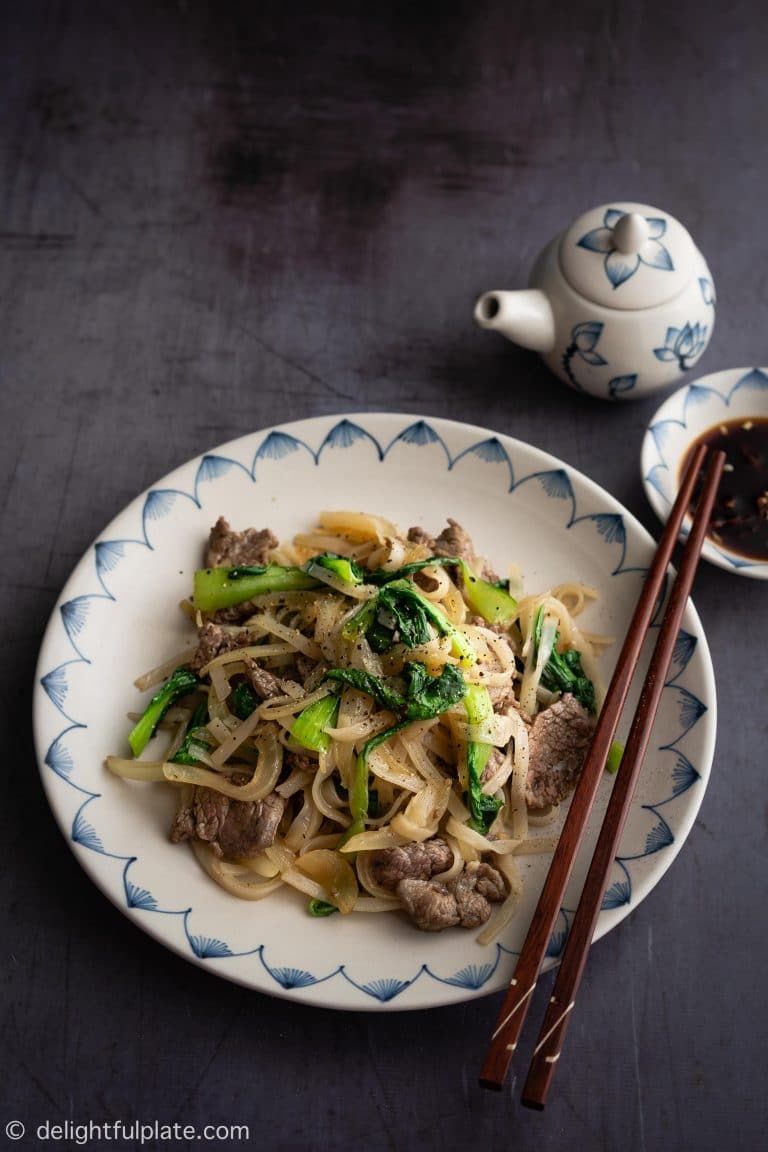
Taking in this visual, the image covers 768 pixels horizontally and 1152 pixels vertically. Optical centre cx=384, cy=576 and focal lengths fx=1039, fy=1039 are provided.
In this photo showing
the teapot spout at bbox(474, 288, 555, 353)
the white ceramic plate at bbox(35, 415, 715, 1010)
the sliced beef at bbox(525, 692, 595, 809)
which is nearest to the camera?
the white ceramic plate at bbox(35, 415, 715, 1010)

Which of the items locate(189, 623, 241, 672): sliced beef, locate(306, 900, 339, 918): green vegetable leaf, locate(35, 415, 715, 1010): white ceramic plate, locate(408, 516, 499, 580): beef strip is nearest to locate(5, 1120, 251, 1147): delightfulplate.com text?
locate(35, 415, 715, 1010): white ceramic plate

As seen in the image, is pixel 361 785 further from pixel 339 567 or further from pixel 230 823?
pixel 339 567

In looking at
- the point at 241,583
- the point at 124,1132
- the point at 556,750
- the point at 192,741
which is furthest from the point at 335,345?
the point at 124,1132

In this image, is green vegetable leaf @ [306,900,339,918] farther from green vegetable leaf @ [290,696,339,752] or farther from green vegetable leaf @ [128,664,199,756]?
green vegetable leaf @ [128,664,199,756]

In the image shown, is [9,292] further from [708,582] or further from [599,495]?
[708,582]

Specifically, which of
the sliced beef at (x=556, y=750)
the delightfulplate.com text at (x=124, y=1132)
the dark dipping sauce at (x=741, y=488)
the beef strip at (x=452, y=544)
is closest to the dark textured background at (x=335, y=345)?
the delightfulplate.com text at (x=124, y=1132)

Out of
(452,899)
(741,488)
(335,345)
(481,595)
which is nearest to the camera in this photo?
(452,899)
